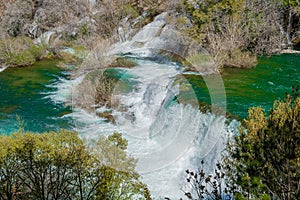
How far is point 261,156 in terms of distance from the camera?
11.2 feet

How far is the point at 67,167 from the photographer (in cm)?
525

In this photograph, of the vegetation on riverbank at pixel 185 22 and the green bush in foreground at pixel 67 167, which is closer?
the green bush in foreground at pixel 67 167

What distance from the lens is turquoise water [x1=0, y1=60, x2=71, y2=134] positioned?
10.0 metres

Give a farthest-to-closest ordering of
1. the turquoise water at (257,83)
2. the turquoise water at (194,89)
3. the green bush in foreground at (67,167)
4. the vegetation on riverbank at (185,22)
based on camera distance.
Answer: the vegetation on riverbank at (185,22) < the turquoise water at (194,89) < the turquoise water at (257,83) < the green bush in foreground at (67,167)

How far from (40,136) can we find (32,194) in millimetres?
1022

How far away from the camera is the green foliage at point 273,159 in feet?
10.2

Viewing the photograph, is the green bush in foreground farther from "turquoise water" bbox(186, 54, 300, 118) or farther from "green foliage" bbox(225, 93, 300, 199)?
"turquoise water" bbox(186, 54, 300, 118)

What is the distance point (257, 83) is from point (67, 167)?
811 cm

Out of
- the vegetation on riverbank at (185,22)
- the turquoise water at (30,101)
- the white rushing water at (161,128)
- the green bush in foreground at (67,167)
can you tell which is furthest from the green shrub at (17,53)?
the green bush in foreground at (67,167)

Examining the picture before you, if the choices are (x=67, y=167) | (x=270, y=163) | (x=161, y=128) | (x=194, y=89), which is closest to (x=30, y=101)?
(x=161, y=128)

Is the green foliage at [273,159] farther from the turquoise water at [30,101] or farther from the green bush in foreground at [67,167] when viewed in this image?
the turquoise water at [30,101]

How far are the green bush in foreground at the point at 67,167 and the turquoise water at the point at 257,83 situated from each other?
439cm

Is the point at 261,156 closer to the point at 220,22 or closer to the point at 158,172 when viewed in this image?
the point at 158,172

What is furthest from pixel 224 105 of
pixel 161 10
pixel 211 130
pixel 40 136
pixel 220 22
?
pixel 161 10
